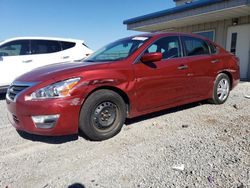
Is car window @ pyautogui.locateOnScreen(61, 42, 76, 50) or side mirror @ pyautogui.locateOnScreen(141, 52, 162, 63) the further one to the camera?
car window @ pyautogui.locateOnScreen(61, 42, 76, 50)

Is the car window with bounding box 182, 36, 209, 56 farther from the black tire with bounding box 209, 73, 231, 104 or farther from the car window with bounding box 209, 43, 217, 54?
the black tire with bounding box 209, 73, 231, 104

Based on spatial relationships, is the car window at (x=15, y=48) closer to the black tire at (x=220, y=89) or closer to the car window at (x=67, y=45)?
the car window at (x=67, y=45)

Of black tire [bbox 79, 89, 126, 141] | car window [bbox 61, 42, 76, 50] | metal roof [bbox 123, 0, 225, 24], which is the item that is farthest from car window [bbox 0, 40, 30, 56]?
metal roof [bbox 123, 0, 225, 24]

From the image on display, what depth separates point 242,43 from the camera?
32.2ft

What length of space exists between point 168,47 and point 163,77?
2.33 feet

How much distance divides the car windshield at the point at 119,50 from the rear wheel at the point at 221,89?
83.4 inches

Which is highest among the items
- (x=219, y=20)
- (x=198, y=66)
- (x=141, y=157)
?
(x=219, y=20)

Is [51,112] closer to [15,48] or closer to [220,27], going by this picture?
[15,48]

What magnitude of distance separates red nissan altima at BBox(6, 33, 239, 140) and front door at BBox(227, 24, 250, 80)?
575cm

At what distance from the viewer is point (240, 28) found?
980 centimetres

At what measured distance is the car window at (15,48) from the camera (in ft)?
22.4

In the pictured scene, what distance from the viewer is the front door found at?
31.7 feet

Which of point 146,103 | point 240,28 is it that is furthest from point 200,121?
point 240,28

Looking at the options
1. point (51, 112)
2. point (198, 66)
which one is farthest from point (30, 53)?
point (198, 66)
